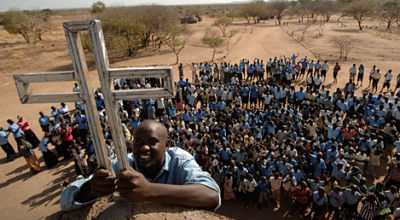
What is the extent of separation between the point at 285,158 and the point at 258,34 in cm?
3933

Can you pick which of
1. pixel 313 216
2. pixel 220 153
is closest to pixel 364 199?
pixel 313 216

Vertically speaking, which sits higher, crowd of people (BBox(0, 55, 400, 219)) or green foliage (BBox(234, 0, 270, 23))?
green foliage (BBox(234, 0, 270, 23))

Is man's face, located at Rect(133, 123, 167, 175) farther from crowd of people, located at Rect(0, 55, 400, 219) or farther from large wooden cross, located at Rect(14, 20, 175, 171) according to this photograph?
crowd of people, located at Rect(0, 55, 400, 219)

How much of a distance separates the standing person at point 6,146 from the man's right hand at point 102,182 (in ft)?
37.5

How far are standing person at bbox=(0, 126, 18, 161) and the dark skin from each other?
11158 millimetres

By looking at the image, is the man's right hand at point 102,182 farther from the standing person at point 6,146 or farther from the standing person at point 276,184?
the standing person at point 6,146

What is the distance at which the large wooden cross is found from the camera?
1.74 meters

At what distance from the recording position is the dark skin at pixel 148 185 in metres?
1.70

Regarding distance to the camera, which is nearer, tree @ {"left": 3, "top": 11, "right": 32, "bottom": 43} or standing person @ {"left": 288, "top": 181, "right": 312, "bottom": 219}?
standing person @ {"left": 288, "top": 181, "right": 312, "bottom": 219}

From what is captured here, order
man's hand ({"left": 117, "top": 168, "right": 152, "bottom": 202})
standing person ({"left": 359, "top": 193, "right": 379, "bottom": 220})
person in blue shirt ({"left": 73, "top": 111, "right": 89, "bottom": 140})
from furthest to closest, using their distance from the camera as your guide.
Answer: person in blue shirt ({"left": 73, "top": 111, "right": 89, "bottom": 140}) < standing person ({"left": 359, "top": 193, "right": 379, "bottom": 220}) < man's hand ({"left": 117, "top": 168, "right": 152, "bottom": 202})

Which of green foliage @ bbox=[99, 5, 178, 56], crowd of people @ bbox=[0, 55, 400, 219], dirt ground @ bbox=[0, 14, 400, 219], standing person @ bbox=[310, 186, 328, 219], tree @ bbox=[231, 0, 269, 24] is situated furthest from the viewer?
tree @ bbox=[231, 0, 269, 24]

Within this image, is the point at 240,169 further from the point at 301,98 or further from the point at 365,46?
the point at 365,46

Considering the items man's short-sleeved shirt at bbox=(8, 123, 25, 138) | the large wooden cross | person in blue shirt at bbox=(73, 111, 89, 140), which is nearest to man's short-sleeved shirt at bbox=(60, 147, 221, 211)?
the large wooden cross

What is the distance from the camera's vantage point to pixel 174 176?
7.30ft
